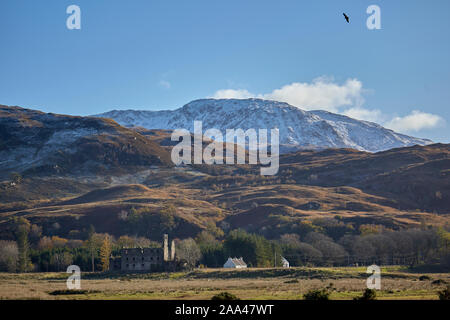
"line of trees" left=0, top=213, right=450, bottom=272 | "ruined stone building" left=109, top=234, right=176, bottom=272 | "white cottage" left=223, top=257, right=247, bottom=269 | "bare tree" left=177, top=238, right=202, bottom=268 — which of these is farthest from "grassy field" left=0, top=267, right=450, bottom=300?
"line of trees" left=0, top=213, right=450, bottom=272

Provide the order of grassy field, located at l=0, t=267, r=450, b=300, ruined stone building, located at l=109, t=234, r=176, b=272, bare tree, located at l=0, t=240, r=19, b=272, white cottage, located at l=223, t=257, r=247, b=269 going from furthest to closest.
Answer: bare tree, located at l=0, t=240, r=19, b=272 < ruined stone building, located at l=109, t=234, r=176, b=272 < white cottage, located at l=223, t=257, r=247, b=269 < grassy field, located at l=0, t=267, r=450, b=300

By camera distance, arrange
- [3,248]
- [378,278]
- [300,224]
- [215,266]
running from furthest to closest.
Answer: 1. [300,224]
2. [3,248]
3. [215,266]
4. [378,278]

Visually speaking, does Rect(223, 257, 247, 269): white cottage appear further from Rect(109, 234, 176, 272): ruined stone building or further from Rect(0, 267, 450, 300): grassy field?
Rect(109, 234, 176, 272): ruined stone building

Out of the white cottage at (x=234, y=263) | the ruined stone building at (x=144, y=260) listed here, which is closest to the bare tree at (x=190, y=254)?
the ruined stone building at (x=144, y=260)

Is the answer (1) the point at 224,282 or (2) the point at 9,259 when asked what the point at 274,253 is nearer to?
(1) the point at 224,282

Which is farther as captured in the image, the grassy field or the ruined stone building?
the ruined stone building

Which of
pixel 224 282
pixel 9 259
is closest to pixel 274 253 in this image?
pixel 224 282

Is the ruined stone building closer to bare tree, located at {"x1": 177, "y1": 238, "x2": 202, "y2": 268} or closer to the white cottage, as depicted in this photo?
bare tree, located at {"x1": 177, "y1": 238, "x2": 202, "y2": 268}

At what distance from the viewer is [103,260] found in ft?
439

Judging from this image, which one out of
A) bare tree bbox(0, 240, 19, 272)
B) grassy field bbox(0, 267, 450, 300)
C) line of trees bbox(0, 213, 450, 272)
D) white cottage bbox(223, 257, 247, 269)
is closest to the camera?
grassy field bbox(0, 267, 450, 300)
